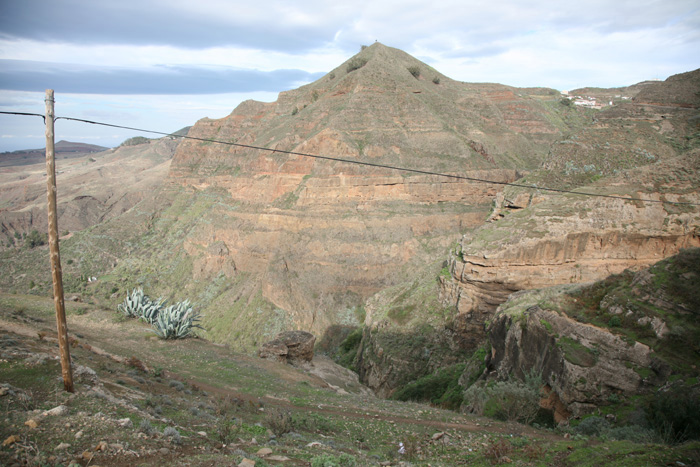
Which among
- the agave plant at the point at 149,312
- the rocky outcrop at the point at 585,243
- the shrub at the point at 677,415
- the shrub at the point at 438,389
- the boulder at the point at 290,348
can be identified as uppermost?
the rocky outcrop at the point at 585,243

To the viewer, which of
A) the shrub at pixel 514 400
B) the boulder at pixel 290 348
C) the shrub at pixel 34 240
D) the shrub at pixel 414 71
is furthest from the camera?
the shrub at pixel 34 240

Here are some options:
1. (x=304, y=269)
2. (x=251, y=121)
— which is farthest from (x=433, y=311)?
(x=251, y=121)

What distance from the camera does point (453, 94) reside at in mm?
54812

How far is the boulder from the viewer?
59.9ft

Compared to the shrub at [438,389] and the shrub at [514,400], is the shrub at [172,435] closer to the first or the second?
the shrub at [514,400]

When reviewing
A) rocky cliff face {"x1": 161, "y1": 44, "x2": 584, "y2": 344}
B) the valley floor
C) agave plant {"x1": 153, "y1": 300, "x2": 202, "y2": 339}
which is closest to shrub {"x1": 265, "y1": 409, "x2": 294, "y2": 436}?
the valley floor

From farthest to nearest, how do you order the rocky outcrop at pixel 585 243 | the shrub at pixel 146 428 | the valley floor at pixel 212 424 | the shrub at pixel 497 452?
the rocky outcrop at pixel 585 243, the shrub at pixel 497 452, the shrub at pixel 146 428, the valley floor at pixel 212 424

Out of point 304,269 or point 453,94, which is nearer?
point 304,269

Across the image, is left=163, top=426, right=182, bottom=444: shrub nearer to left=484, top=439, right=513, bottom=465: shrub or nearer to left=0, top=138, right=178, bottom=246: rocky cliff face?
left=484, top=439, right=513, bottom=465: shrub

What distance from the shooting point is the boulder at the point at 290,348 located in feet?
59.9

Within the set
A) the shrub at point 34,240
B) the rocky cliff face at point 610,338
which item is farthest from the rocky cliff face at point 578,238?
the shrub at point 34,240

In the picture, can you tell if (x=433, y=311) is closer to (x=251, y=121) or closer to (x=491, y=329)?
(x=491, y=329)

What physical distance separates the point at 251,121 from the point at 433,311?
147 ft

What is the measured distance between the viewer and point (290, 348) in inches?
754
